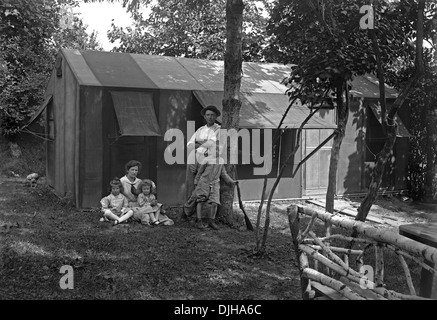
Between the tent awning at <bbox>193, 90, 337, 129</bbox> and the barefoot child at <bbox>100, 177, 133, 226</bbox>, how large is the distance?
8.15ft

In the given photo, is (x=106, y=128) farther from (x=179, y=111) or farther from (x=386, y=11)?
(x=386, y=11)

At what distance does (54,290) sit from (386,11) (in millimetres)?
5009

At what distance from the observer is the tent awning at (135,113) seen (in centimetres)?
851

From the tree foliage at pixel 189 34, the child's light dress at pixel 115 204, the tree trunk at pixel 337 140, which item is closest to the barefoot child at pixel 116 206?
the child's light dress at pixel 115 204

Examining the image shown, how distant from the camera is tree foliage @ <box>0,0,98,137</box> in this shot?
1458cm

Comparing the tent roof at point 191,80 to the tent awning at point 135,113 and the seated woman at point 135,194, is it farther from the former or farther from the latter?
the seated woman at point 135,194

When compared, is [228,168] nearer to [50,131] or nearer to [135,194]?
[135,194]

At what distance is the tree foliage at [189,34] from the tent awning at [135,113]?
9.09 meters

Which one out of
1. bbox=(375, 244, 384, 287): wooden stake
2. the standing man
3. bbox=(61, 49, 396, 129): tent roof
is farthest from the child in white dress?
bbox=(375, 244, 384, 287): wooden stake

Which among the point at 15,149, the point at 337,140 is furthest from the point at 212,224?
the point at 15,149

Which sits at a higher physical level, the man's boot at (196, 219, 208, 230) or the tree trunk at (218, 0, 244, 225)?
the tree trunk at (218, 0, 244, 225)

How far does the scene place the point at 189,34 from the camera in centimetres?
1827

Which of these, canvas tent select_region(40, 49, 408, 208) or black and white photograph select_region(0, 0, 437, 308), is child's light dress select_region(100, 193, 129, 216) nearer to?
black and white photograph select_region(0, 0, 437, 308)

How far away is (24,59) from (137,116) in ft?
30.5
